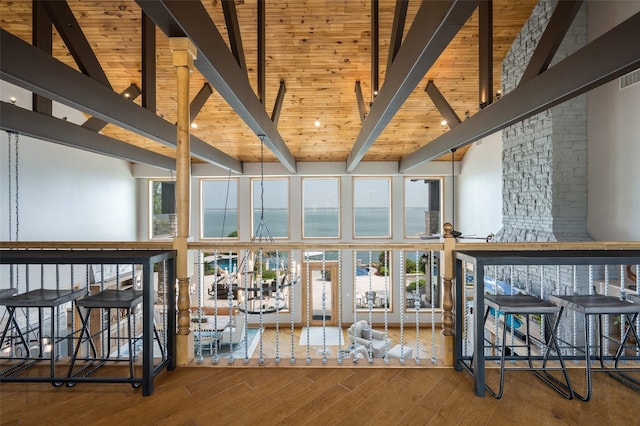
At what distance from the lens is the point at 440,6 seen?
2.02 metres

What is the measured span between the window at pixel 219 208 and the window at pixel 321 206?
6.74 ft

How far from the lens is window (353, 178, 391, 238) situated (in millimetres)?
9758

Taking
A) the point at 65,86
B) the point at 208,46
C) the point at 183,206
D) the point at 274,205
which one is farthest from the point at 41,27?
the point at 274,205

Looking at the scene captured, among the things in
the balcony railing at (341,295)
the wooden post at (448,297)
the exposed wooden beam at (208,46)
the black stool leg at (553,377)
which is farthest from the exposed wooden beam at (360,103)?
the black stool leg at (553,377)

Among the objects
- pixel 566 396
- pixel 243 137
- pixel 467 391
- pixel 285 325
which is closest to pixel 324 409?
pixel 467 391

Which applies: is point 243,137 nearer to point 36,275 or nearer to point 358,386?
point 36,275

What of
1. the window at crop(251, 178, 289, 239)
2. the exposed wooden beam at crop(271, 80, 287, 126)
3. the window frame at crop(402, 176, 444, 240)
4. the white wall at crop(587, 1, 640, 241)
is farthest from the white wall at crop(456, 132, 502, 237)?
the window at crop(251, 178, 289, 239)

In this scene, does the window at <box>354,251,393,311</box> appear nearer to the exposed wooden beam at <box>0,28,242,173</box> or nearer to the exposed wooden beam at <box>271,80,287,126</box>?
the exposed wooden beam at <box>271,80,287,126</box>

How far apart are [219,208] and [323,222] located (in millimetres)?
3095

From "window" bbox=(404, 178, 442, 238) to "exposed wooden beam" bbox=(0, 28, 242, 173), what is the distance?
7235 mm

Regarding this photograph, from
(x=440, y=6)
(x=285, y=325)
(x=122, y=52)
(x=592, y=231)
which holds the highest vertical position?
(x=122, y=52)

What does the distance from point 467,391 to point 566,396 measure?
23.9 inches

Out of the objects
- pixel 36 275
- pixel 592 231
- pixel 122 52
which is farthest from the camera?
pixel 36 275

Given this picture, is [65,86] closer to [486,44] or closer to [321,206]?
[486,44]
